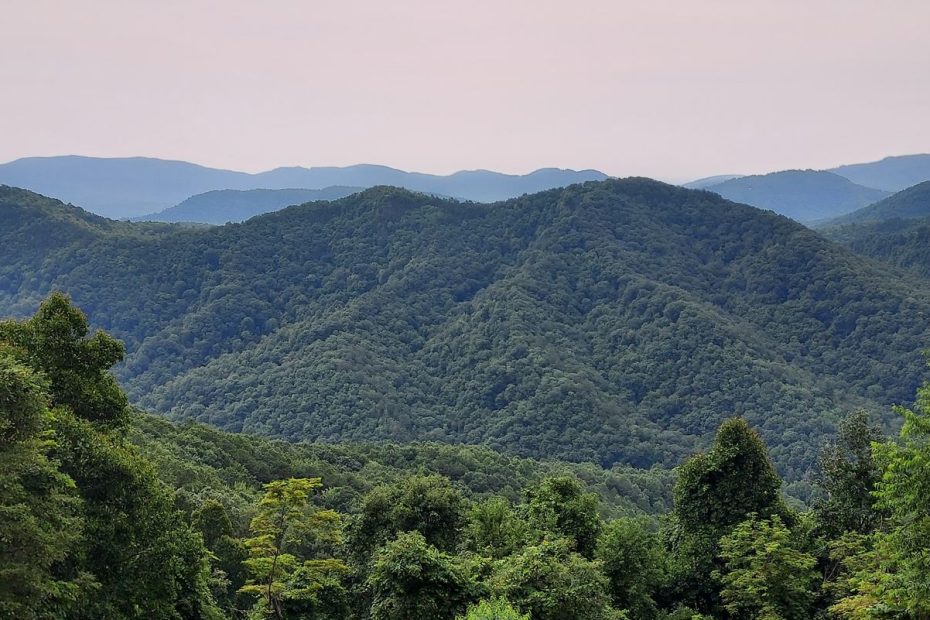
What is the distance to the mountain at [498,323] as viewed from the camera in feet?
411

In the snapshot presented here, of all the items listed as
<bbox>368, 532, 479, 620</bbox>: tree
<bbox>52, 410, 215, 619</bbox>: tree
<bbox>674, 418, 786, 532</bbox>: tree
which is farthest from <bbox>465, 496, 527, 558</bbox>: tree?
<bbox>52, 410, 215, 619</bbox>: tree

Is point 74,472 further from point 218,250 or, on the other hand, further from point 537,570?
point 218,250

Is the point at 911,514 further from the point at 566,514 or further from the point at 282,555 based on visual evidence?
the point at 282,555

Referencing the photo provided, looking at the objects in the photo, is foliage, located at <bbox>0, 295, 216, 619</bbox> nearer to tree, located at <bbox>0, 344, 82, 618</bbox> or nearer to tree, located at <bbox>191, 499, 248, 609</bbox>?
tree, located at <bbox>0, 344, 82, 618</bbox>

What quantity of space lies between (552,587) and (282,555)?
27.8 feet

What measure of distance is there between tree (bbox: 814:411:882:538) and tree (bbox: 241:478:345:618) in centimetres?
2092

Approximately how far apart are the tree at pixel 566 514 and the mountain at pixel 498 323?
88548 mm

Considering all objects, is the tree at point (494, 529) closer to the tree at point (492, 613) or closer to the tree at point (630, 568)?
the tree at point (630, 568)

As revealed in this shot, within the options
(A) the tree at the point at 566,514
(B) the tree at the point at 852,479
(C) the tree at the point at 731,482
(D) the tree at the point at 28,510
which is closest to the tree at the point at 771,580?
(C) the tree at the point at 731,482

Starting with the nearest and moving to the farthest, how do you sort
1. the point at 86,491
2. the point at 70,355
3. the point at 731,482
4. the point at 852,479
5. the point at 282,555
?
the point at 86,491 < the point at 70,355 < the point at 282,555 < the point at 852,479 < the point at 731,482

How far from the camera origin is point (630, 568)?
26.1 metres

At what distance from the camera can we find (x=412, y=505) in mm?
23672

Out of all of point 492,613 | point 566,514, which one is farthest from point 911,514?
point 566,514

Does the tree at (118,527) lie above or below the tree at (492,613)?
above
